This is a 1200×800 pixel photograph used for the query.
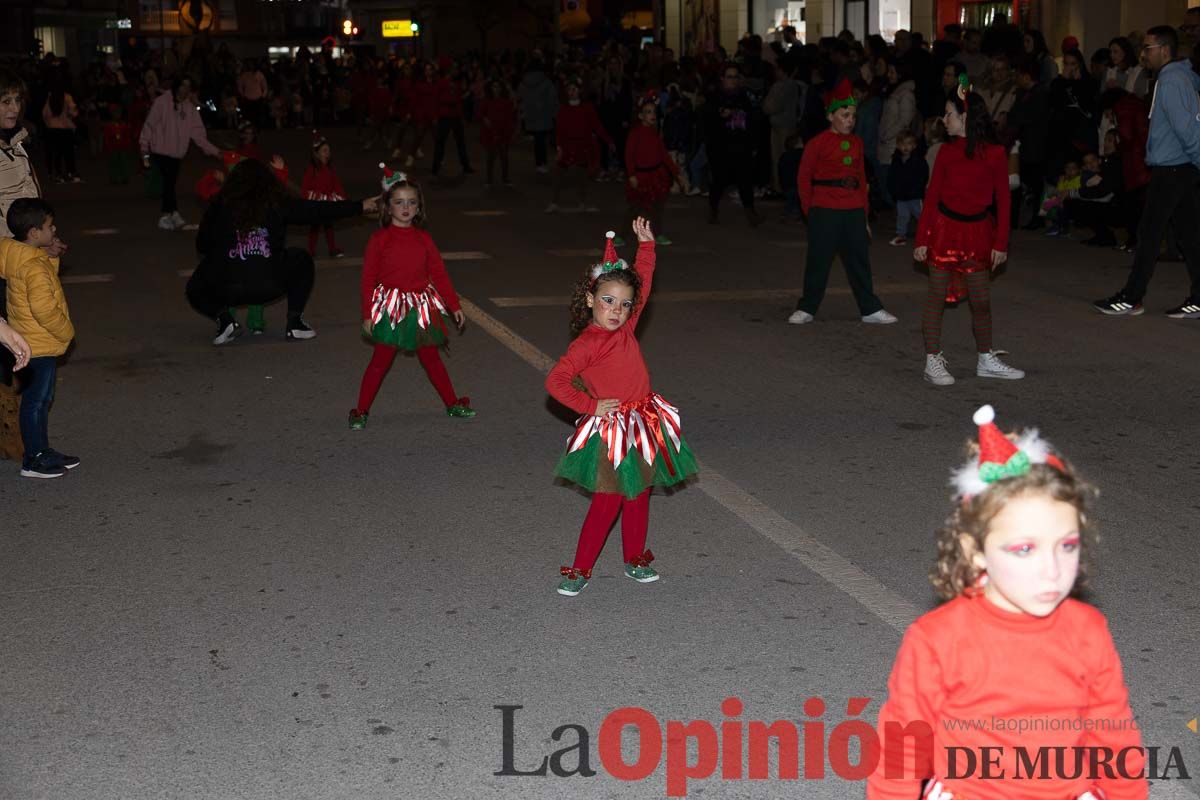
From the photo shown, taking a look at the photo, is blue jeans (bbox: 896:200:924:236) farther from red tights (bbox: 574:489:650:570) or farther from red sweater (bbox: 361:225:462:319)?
red tights (bbox: 574:489:650:570)

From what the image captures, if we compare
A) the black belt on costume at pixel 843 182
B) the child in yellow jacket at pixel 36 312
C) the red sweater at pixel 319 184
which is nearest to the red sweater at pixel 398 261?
the child in yellow jacket at pixel 36 312

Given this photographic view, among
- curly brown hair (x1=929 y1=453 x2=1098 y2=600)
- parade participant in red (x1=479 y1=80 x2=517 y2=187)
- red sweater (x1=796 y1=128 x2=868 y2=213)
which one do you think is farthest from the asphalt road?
parade participant in red (x1=479 y1=80 x2=517 y2=187)

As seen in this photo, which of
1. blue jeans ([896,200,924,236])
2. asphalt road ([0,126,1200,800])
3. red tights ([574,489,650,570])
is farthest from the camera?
blue jeans ([896,200,924,236])

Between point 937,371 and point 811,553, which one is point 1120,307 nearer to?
point 937,371

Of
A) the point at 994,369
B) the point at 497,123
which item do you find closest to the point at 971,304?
the point at 994,369

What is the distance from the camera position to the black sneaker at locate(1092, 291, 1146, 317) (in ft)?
39.0

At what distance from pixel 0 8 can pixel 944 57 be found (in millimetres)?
51590

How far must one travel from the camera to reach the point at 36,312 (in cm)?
763

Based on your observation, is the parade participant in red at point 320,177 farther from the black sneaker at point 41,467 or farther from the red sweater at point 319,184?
the black sneaker at point 41,467

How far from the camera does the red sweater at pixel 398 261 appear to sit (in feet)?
28.2

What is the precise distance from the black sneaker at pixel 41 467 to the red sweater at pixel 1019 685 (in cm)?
585

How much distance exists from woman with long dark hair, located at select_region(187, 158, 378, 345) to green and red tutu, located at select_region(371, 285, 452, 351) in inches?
103

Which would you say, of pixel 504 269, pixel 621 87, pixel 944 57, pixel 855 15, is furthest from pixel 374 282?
pixel 855 15

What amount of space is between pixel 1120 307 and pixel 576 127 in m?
10.6
